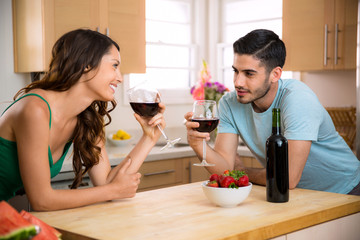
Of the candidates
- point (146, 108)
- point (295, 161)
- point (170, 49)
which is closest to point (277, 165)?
point (295, 161)

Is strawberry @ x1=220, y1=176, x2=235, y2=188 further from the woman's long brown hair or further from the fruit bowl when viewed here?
the fruit bowl

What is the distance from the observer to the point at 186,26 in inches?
199

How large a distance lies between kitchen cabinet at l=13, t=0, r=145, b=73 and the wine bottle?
2196mm

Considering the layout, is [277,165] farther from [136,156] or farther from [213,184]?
[136,156]

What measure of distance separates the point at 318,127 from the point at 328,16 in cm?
197

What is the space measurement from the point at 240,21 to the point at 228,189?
3.60 m

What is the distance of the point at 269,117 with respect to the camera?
94.4 inches

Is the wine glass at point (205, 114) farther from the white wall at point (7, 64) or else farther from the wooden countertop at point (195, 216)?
the white wall at point (7, 64)

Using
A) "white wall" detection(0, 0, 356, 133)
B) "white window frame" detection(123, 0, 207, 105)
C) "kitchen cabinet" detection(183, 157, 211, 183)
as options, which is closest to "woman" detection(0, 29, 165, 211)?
"white wall" detection(0, 0, 356, 133)

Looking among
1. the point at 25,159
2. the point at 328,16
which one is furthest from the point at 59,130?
the point at 328,16

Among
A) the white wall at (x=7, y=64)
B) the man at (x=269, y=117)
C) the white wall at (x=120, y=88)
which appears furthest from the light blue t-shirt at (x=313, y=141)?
the white wall at (x=7, y=64)

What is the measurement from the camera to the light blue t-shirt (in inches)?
88.0

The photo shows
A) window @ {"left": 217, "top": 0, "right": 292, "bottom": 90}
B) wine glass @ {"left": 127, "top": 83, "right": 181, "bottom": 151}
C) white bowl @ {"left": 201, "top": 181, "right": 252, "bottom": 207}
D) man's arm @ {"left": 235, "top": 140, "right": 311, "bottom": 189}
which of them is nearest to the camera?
white bowl @ {"left": 201, "top": 181, "right": 252, "bottom": 207}

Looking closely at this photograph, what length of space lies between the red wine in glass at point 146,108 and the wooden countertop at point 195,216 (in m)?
0.35
